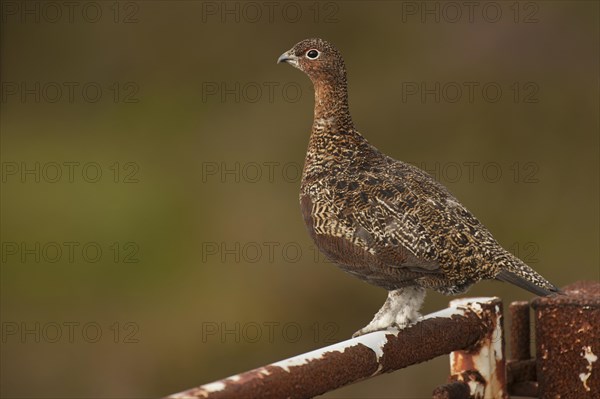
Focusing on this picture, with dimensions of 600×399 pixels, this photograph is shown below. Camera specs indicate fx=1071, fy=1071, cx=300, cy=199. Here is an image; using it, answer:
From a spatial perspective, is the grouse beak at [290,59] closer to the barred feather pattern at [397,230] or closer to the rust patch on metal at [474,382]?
the barred feather pattern at [397,230]

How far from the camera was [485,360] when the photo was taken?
10.5 ft

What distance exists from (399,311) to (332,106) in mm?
888

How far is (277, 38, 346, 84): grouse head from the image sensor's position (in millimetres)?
3963

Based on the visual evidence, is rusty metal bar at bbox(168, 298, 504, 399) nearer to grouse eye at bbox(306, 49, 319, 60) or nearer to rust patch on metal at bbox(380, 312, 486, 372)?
rust patch on metal at bbox(380, 312, 486, 372)

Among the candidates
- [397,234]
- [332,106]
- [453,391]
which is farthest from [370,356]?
[332,106]

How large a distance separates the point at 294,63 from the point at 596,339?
1.53 meters

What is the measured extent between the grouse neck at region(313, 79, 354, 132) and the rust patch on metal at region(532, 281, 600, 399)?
3.47 ft

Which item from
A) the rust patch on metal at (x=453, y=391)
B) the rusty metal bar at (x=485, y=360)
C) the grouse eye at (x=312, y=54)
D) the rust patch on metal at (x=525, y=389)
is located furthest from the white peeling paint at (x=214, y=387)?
the grouse eye at (x=312, y=54)

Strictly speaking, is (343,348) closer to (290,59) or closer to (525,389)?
(525,389)

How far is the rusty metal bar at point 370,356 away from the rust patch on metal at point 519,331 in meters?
0.25

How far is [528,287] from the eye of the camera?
3.30 meters

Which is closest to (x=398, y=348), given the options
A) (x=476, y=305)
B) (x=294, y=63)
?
(x=476, y=305)

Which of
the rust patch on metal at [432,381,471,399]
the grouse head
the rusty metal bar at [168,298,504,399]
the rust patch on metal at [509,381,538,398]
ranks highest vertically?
the grouse head

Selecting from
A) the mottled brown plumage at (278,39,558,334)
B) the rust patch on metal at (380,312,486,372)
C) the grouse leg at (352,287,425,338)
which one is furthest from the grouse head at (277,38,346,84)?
the rust patch on metal at (380,312,486,372)
